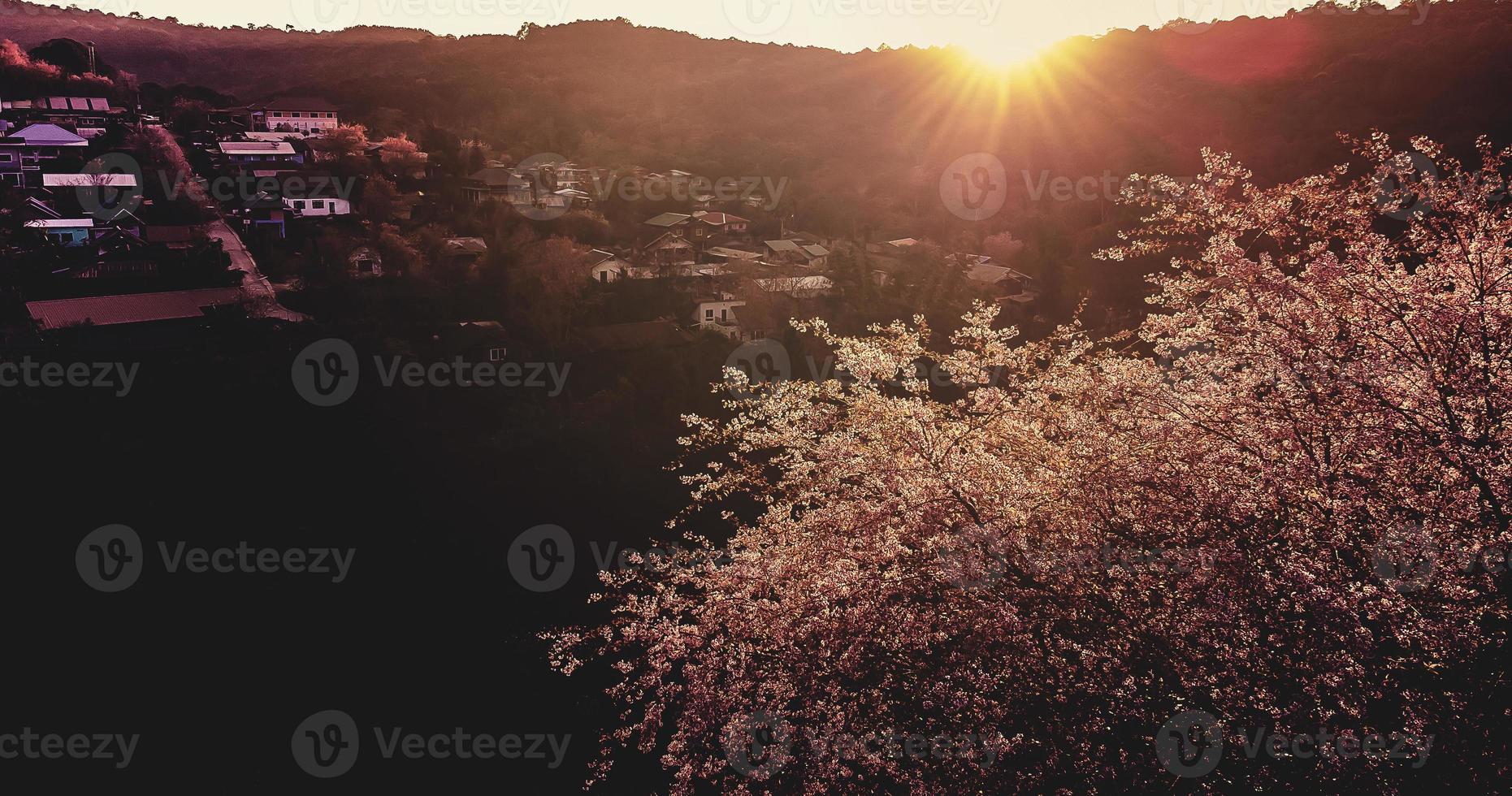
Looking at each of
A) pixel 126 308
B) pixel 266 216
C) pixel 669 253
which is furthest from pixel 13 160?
pixel 669 253

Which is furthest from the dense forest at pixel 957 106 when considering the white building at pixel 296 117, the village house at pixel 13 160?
the village house at pixel 13 160

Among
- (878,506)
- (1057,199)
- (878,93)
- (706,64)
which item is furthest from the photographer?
(706,64)

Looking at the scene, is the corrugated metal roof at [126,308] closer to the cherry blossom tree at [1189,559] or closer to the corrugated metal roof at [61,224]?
the corrugated metal roof at [61,224]

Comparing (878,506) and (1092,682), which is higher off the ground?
(878,506)

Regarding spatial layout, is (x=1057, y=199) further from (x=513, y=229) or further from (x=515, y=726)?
(x=515, y=726)

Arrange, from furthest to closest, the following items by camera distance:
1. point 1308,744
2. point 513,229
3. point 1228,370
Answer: point 513,229, point 1228,370, point 1308,744

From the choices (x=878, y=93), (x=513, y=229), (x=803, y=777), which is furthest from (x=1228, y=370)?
(x=878, y=93)

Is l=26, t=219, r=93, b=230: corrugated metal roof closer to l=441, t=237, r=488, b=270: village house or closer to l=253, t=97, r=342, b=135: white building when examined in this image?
l=441, t=237, r=488, b=270: village house

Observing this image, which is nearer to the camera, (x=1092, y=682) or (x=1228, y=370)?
(x=1092, y=682)

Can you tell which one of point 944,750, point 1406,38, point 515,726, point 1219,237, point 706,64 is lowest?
point 515,726
